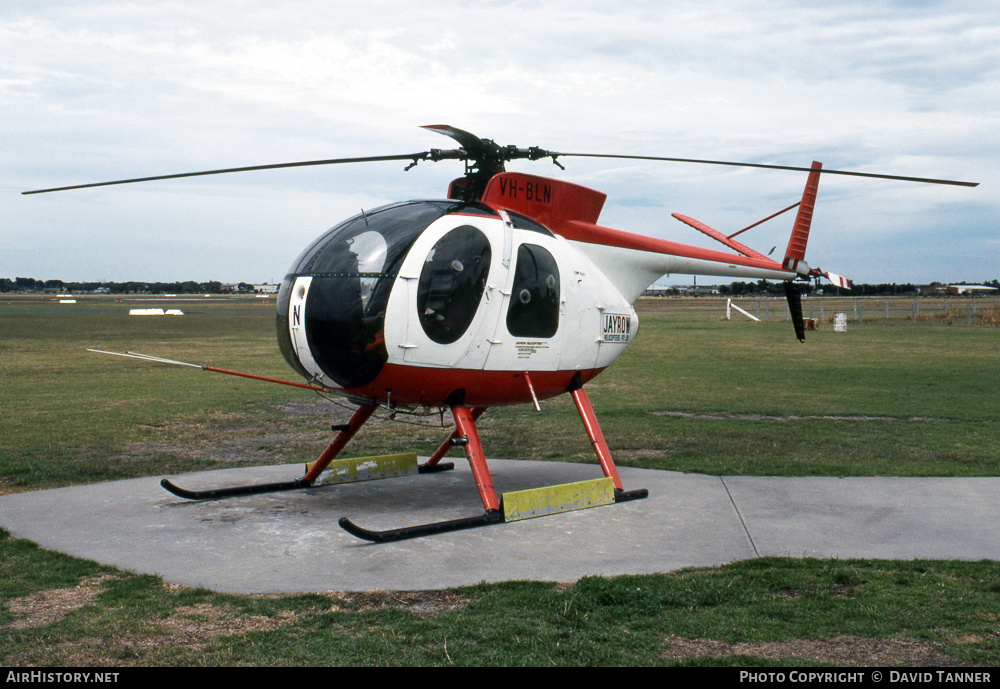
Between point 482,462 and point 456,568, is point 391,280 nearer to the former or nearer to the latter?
Result: point 482,462

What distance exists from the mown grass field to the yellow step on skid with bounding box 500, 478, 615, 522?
1768 mm

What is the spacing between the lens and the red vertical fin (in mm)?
11008

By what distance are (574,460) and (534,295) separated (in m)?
3.31

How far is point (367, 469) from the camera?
941 cm

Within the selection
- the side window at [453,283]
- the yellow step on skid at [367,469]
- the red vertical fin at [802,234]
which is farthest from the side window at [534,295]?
the red vertical fin at [802,234]

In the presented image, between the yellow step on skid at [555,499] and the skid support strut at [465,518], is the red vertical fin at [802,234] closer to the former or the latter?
the yellow step on skid at [555,499]

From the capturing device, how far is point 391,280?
7.02 meters

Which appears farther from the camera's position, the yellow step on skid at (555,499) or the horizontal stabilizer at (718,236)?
the horizontal stabilizer at (718,236)

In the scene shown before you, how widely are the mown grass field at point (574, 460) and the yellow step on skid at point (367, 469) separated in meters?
1.76

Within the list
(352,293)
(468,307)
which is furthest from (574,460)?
(352,293)

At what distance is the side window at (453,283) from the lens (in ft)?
23.6

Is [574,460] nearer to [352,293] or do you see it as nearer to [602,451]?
[602,451]

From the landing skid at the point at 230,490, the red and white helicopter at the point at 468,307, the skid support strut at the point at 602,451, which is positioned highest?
the red and white helicopter at the point at 468,307

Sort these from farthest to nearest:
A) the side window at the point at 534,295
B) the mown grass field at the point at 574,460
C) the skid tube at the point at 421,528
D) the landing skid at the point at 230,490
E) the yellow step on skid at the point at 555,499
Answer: the landing skid at the point at 230,490 < the side window at the point at 534,295 < the yellow step on skid at the point at 555,499 < the skid tube at the point at 421,528 < the mown grass field at the point at 574,460
